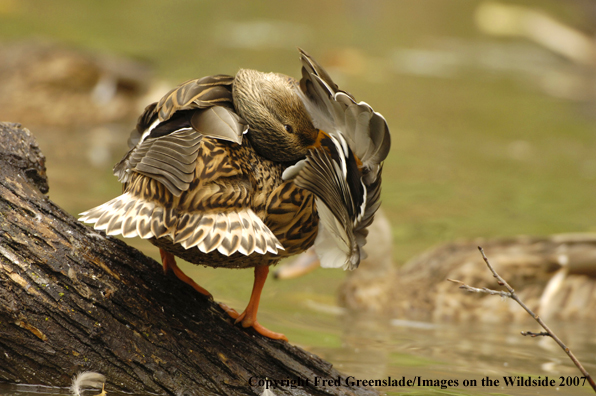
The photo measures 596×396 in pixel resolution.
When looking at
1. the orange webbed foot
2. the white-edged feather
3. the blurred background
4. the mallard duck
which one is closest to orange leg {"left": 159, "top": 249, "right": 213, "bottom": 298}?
the mallard duck

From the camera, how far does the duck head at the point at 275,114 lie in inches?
114

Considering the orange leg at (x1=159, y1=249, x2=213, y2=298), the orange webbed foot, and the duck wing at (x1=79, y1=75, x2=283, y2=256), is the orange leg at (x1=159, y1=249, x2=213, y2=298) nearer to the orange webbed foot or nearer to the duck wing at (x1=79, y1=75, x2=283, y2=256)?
the orange webbed foot

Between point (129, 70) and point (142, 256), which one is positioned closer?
point (142, 256)

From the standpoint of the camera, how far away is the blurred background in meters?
5.12

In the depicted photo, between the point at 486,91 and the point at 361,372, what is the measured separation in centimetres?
1022

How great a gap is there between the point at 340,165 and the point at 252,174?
347 mm

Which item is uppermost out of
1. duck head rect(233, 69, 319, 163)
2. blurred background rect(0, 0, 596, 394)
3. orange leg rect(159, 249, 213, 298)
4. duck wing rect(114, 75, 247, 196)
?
blurred background rect(0, 0, 596, 394)

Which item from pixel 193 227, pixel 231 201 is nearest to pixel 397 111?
pixel 231 201

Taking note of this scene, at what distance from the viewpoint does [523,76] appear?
14672 millimetres

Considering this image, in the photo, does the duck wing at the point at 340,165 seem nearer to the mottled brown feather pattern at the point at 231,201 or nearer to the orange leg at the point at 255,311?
the mottled brown feather pattern at the point at 231,201

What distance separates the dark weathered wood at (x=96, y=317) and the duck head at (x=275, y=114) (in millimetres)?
700

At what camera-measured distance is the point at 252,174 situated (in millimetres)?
2689

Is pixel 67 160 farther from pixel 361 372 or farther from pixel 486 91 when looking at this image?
pixel 486 91

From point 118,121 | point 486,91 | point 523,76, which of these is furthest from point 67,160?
point 523,76
